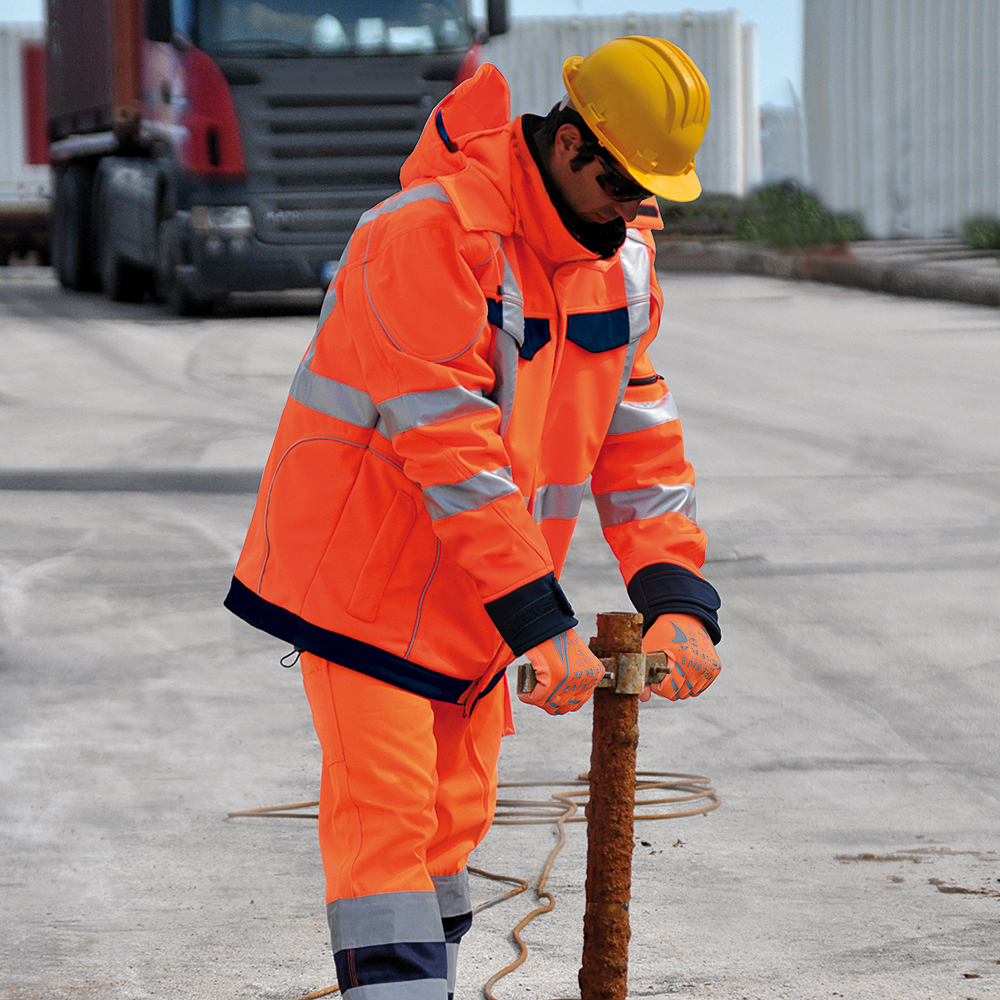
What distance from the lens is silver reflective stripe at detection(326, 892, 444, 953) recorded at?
2.56m

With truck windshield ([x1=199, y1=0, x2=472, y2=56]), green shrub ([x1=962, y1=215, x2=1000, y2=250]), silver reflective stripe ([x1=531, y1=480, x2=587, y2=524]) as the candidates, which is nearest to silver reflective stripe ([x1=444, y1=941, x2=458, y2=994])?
silver reflective stripe ([x1=531, y1=480, x2=587, y2=524])

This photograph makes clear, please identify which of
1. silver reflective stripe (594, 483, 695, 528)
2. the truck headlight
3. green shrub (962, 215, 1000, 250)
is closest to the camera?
silver reflective stripe (594, 483, 695, 528)

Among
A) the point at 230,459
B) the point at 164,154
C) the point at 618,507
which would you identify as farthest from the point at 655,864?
the point at 164,154

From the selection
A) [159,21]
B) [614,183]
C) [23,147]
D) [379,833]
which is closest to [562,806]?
[379,833]

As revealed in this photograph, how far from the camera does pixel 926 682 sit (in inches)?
227

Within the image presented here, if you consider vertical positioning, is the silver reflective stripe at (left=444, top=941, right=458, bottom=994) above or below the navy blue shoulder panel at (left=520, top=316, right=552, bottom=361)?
below

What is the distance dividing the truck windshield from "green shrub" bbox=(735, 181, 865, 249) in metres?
8.44

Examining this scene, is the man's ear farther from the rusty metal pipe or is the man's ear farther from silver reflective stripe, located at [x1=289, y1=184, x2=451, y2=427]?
the rusty metal pipe

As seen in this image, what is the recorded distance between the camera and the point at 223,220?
46.2ft

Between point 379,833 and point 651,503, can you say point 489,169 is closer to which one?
point 651,503

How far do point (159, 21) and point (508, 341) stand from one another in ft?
39.7

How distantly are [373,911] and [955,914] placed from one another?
72.8 inches

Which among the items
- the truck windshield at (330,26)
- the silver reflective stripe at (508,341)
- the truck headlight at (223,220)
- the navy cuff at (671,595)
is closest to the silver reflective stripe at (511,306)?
the silver reflective stripe at (508,341)

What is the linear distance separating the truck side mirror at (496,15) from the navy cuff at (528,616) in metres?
11.8
